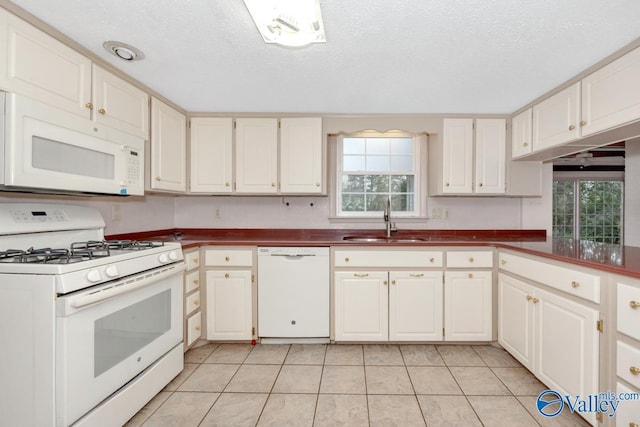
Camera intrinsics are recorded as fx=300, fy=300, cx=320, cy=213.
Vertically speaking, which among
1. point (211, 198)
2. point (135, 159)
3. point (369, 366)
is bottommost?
point (369, 366)

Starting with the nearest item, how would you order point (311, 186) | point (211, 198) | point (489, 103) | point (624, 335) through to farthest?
point (624, 335) → point (489, 103) → point (311, 186) → point (211, 198)

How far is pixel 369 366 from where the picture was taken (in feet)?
7.25

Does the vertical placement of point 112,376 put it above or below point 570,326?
below

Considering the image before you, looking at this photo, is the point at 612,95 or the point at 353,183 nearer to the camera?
the point at 612,95

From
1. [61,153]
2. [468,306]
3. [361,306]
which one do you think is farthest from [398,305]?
[61,153]

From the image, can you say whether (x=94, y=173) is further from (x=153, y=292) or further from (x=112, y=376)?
(x=112, y=376)

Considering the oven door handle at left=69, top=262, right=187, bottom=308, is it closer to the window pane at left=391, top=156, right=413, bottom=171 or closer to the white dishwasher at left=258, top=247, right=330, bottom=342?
the white dishwasher at left=258, top=247, right=330, bottom=342

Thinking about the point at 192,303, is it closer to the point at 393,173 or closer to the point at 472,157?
the point at 393,173

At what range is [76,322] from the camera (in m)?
1.28

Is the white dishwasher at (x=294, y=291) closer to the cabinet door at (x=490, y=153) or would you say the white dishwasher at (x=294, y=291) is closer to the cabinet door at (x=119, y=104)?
the cabinet door at (x=119, y=104)

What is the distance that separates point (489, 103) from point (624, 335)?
6.15 ft

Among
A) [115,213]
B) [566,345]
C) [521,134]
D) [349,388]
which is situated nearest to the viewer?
[566,345]

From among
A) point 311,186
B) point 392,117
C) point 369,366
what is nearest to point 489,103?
point 392,117

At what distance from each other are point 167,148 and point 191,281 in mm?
1109
